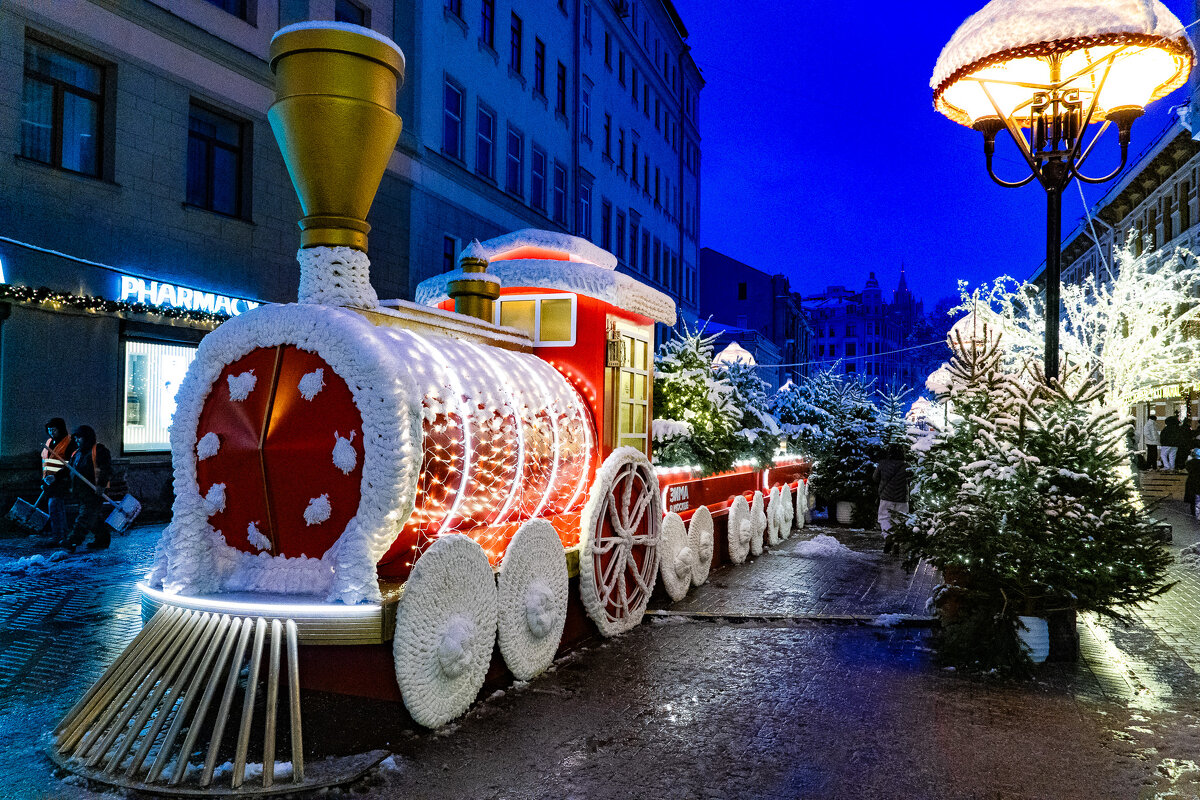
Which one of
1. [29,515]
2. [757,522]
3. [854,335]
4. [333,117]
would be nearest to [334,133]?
[333,117]

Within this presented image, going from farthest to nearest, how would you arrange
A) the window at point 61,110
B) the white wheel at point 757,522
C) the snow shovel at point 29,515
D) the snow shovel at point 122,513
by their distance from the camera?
the window at point 61,110 < the snow shovel at point 122,513 < the snow shovel at point 29,515 < the white wheel at point 757,522

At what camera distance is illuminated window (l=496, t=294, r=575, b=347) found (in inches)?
267

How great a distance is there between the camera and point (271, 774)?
3543 millimetres

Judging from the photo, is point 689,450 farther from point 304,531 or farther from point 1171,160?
point 1171,160

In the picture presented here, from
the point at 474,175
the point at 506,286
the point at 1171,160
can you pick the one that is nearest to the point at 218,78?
the point at 474,175

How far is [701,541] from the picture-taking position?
851 centimetres

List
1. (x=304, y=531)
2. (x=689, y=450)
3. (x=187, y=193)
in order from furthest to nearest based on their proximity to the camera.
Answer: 1. (x=187, y=193)
2. (x=689, y=450)
3. (x=304, y=531)

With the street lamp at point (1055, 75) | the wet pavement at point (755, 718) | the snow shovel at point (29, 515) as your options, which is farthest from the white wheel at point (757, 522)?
the snow shovel at point (29, 515)

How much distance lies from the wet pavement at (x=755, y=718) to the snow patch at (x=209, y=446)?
57.7 inches

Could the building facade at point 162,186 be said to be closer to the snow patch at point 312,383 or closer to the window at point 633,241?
the snow patch at point 312,383

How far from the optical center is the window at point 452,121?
19.7 metres

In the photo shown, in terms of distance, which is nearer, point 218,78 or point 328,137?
point 328,137

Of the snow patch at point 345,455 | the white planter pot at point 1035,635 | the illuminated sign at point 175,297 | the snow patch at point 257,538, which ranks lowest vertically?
the white planter pot at point 1035,635

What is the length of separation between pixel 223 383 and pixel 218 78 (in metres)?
12.0
